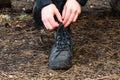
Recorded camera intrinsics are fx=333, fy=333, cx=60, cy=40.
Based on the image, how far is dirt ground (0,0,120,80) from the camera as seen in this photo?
2877mm

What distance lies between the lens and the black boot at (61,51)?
2.92 metres

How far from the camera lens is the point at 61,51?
300 cm

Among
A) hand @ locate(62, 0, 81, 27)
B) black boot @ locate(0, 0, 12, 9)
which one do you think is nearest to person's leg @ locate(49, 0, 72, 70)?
hand @ locate(62, 0, 81, 27)

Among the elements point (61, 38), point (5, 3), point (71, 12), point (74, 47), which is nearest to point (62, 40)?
point (61, 38)

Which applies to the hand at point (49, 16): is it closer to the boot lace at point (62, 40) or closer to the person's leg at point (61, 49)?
the person's leg at point (61, 49)

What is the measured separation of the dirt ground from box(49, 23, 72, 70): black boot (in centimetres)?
6

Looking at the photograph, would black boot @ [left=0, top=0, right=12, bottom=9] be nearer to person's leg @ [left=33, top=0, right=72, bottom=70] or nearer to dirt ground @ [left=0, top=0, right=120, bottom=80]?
dirt ground @ [left=0, top=0, right=120, bottom=80]

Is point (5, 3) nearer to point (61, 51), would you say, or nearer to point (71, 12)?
point (61, 51)

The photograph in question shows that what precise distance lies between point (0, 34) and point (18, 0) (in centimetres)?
138

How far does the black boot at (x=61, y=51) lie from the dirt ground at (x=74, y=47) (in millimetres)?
56

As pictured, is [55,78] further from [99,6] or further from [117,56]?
[99,6]

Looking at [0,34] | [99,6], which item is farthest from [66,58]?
[99,6]

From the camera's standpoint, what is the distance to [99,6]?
470 cm

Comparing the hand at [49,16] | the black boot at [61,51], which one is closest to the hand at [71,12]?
the hand at [49,16]
